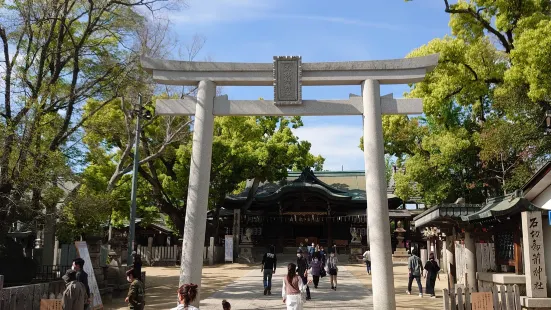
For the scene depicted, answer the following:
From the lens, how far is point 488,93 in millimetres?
20453

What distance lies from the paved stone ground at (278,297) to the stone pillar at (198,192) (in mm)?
1958

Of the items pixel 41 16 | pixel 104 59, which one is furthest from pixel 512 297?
pixel 41 16

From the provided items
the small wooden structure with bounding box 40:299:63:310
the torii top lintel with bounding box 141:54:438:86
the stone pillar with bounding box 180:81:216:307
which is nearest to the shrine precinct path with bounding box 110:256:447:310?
the stone pillar with bounding box 180:81:216:307

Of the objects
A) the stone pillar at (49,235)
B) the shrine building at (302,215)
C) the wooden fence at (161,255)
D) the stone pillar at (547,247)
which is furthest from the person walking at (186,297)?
the shrine building at (302,215)

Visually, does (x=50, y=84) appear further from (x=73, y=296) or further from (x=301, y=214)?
(x=301, y=214)

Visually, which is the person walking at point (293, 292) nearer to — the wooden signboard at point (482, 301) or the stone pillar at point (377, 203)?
the stone pillar at point (377, 203)

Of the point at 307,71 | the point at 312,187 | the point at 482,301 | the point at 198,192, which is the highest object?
the point at 307,71

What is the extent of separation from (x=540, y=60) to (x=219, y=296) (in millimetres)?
12744

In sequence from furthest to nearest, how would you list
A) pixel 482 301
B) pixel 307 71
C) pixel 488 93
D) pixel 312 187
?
pixel 312 187
pixel 488 93
pixel 307 71
pixel 482 301

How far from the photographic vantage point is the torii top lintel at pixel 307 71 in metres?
11.6

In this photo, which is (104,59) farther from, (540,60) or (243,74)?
(540,60)

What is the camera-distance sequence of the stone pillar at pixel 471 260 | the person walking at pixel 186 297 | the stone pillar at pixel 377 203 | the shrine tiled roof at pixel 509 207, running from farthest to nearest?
the stone pillar at pixel 471 260, the stone pillar at pixel 377 203, the shrine tiled roof at pixel 509 207, the person walking at pixel 186 297

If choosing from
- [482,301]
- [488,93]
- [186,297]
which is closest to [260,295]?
[482,301]

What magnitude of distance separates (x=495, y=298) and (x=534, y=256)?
1.20m
